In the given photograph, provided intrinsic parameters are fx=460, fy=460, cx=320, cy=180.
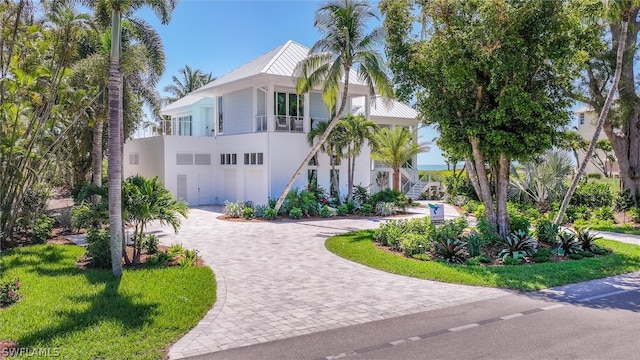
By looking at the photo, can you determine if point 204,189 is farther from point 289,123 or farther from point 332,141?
point 332,141

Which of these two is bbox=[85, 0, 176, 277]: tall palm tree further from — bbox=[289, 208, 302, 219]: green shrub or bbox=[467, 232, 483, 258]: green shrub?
bbox=[289, 208, 302, 219]: green shrub

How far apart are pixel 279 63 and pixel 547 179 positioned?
45.4 ft

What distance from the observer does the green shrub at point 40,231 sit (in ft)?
44.9

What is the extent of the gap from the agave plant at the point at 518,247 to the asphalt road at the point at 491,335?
3.19m

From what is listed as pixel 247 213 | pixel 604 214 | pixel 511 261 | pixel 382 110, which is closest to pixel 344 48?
pixel 247 213

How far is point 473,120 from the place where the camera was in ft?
40.6

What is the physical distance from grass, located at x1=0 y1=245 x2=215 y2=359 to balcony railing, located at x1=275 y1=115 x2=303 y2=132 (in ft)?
45.6

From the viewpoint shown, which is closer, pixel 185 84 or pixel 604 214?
pixel 604 214

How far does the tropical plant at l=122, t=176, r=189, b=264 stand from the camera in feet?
33.2

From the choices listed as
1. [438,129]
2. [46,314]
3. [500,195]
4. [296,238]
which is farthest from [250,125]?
[46,314]

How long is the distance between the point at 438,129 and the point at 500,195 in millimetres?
2592

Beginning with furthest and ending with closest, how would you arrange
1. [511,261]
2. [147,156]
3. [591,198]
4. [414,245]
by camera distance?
[147,156], [591,198], [414,245], [511,261]

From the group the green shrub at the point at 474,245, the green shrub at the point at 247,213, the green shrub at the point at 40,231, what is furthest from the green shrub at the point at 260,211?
the green shrub at the point at 474,245

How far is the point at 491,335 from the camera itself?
650 cm
